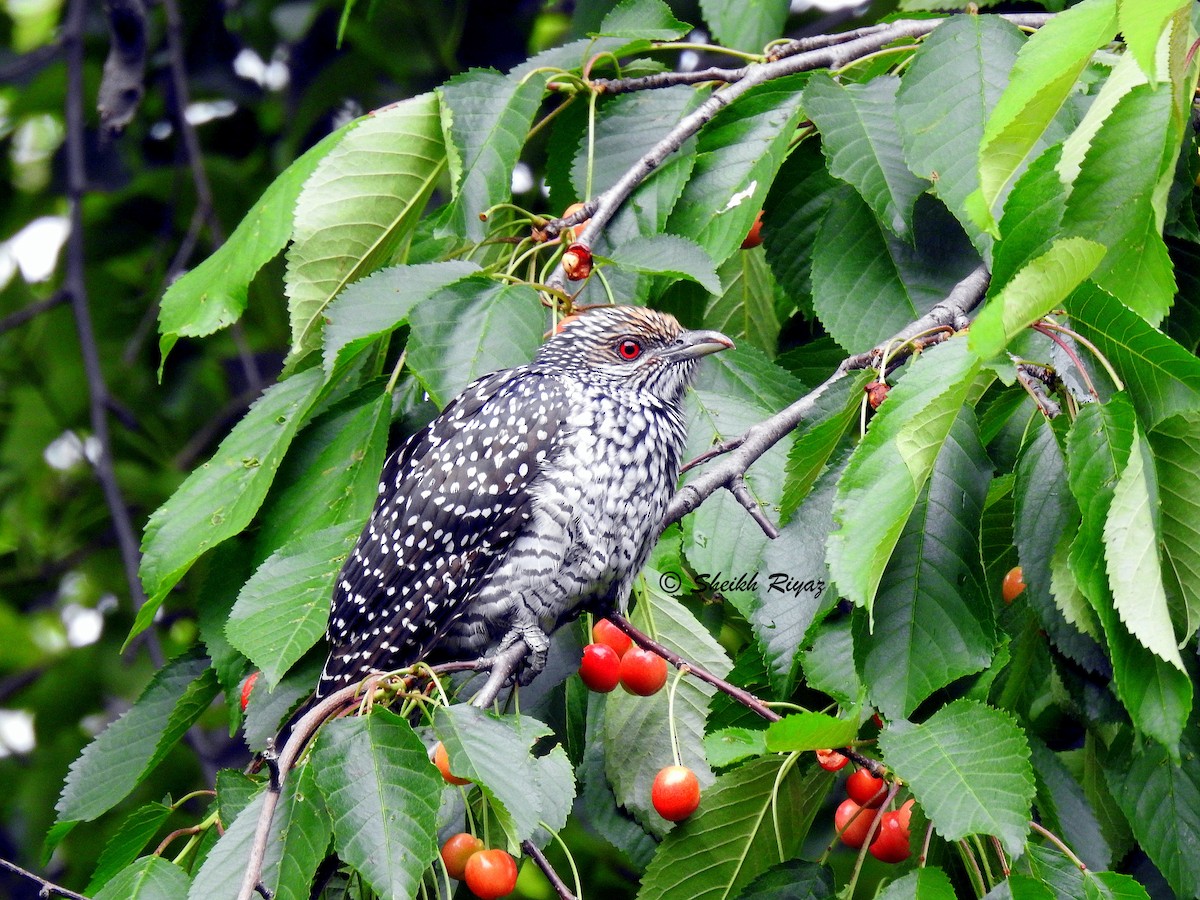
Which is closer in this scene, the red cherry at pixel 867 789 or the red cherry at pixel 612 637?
the red cherry at pixel 867 789

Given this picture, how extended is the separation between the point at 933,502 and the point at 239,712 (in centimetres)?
152

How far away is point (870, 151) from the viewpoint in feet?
9.05

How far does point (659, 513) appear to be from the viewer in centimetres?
295

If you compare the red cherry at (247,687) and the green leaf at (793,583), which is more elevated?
the green leaf at (793,583)

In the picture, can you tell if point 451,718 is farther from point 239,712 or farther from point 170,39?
point 170,39

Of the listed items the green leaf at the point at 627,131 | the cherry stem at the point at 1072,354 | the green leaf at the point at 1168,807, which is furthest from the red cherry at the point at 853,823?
the green leaf at the point at 627,131

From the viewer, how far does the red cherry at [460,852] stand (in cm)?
236

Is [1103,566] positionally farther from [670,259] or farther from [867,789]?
[670,259]

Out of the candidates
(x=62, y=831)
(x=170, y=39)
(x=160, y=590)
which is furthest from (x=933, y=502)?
(x=170, y=39)

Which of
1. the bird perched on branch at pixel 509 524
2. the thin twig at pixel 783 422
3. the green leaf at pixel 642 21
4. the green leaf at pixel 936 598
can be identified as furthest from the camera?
the green leaf at pixel 642 21

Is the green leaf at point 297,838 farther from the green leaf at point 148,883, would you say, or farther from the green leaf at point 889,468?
the green leaf at point 889,468

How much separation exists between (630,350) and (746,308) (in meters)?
0.33

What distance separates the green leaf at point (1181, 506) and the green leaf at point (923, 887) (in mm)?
493

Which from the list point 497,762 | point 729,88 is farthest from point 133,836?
point 729,88
